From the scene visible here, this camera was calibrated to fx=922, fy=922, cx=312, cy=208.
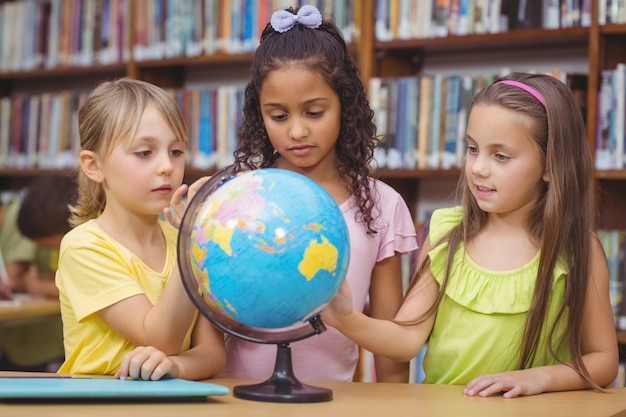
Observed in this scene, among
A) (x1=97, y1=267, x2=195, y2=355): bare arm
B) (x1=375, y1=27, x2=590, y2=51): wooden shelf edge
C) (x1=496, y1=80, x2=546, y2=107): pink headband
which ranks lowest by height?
(x1=97, y1=267, x2=195, y2=355): bare arm

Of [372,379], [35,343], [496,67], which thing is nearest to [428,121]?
[496,67]

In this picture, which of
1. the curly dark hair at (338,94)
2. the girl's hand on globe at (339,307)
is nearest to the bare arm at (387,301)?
the curly dark hair at (338,94)

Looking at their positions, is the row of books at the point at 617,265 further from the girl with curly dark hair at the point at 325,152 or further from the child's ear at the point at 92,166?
the child's ear at the point at 92,166

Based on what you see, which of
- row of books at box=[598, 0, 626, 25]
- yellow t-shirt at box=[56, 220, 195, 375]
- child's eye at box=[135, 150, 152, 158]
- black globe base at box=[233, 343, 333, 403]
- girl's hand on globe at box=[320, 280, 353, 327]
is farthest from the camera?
row of books at box=[598, 0, 626, 25]

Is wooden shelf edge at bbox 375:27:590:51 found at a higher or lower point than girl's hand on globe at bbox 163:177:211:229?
higher

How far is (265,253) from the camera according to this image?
63.3 inches

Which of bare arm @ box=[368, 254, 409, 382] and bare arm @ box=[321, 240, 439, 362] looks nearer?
bare arm @ box=[321, 240, 439, 362]

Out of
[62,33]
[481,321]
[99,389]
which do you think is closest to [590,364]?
[481,321]

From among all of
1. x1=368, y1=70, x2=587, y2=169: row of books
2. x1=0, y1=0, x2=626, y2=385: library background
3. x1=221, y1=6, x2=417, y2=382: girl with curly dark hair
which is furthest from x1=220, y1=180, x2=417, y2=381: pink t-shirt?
x1=368, y1=70, x2=587, y2=169: row of books

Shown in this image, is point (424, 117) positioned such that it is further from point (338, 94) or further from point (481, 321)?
point (481, 321)

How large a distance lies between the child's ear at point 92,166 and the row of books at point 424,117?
199 centimetres

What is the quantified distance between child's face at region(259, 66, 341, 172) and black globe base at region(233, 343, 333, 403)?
60 cm

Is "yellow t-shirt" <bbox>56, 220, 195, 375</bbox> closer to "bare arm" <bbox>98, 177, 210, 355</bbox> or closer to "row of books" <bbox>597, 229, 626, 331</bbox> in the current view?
"bare arm" <bbox>98, 177, 210, 355</bbox>

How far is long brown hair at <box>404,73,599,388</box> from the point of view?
2.07 meters
